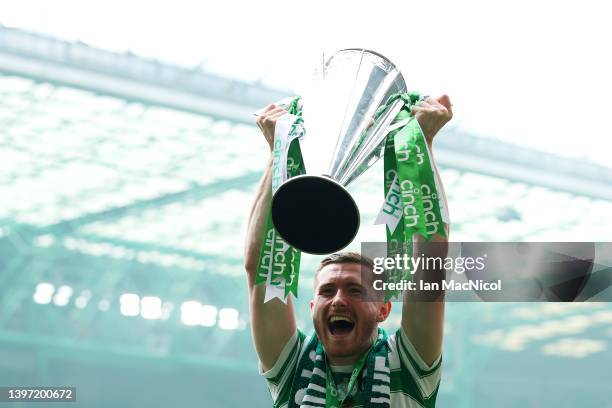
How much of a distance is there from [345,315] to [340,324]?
31 millimetres

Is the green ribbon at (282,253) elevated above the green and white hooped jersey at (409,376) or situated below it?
above

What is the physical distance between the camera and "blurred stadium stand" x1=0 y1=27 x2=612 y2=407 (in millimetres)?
17047

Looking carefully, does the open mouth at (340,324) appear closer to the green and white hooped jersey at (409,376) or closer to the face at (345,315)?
the face at (345,315)

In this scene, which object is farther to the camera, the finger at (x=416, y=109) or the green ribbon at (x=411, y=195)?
the finger at (x=416, y=109)

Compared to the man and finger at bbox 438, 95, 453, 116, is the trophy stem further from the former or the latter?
finger at bbox 438, 95, 453, 116

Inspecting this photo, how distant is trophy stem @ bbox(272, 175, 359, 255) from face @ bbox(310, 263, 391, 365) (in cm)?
52

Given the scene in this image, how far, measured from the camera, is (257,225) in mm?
2498

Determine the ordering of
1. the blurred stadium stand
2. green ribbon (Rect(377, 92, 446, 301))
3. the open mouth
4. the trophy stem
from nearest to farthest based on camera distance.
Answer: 1. the trophy stem
2. green ribbon (Rect(377, 92, 446, 301))
3. the open mouth
4. the blurred stadium stand

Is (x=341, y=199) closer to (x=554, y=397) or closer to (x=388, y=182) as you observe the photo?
(x=388, y=182)

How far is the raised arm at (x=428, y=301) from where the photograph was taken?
2.30 meters

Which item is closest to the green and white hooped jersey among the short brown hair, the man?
the man

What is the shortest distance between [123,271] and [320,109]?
2433 cm

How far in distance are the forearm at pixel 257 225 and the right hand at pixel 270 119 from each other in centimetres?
7

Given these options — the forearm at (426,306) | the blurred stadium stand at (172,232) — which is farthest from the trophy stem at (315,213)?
the blurred stadium stand at (172,232)
